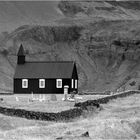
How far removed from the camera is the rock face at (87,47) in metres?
142

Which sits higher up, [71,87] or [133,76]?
[71,87]

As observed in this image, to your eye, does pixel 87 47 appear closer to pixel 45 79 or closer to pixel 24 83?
pixel 45 79

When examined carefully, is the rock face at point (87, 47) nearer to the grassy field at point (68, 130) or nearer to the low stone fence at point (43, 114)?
the low stone fence at point (43, 114)

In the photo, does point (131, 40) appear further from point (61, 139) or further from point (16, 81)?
point (61, 139)

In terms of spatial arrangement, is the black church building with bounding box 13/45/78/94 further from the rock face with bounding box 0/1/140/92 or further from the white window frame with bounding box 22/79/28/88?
the rock face with bounding box 0/1/140/92

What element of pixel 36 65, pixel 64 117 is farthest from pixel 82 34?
pixel 64 117

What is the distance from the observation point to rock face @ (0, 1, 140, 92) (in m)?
142

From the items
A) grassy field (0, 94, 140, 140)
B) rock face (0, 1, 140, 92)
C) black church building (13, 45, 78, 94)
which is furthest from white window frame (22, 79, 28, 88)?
rock face (0, 1, 140, 92)

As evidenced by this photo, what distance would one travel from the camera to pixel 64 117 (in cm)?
3278

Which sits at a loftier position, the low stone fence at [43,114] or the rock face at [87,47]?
the low stone fence at [43,114]

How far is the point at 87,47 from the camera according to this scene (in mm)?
162375

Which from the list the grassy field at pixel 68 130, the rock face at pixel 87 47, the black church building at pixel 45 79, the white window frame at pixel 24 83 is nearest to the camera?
the grassy field at pixel 68 130

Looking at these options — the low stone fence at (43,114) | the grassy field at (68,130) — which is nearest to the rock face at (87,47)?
the low stone fence at (43,114)

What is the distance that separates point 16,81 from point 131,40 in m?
84.0
